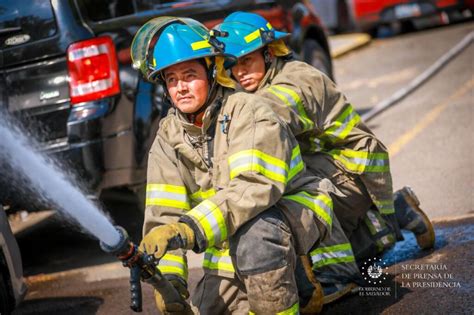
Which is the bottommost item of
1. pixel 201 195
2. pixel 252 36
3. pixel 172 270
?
pixel 172 270

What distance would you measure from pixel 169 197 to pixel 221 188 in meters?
0.30

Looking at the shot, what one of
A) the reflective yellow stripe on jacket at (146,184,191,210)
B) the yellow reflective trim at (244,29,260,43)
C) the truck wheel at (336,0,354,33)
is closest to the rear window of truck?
the yellow reflective trim at (244,29,260,43)

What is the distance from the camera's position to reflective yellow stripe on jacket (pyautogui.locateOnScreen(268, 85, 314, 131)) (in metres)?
4.42

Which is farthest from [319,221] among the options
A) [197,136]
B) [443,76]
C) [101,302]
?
[443,76]

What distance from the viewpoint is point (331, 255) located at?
4.50 meters

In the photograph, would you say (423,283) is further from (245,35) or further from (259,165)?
(245,35)

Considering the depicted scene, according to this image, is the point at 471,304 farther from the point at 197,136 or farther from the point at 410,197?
the point at 197,136

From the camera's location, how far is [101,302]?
523 cm

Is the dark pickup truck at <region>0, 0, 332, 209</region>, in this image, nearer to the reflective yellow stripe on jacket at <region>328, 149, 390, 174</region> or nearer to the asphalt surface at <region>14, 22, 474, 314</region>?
the asphalt surface at <region>14, 22, 474, 314</region>

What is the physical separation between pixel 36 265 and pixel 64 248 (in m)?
0.43

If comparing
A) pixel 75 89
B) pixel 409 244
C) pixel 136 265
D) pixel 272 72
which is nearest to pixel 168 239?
pixel 136 265

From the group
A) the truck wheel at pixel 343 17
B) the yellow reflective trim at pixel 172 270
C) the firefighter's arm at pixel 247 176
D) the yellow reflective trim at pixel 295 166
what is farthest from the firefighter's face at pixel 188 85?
the truck wheel at pixel 343 17

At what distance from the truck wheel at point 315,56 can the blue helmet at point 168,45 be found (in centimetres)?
461

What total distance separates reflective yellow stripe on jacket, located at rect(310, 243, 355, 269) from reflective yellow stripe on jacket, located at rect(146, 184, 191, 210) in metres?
0.87
